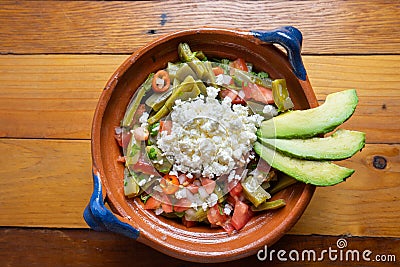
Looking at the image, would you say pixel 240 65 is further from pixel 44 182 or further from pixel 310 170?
pixel 44 182

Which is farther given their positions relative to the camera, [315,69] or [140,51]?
[315,69]

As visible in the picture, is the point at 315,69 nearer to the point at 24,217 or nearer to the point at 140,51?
the point at 140,51

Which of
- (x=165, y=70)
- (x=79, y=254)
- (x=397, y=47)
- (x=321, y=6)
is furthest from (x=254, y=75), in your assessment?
(x=79, y=254)

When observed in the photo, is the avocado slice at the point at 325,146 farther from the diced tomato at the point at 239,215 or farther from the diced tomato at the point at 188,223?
the diced tomato at the point at 188,223

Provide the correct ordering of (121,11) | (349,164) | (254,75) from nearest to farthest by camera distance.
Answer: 1. (254,75)
2. (349,164)
3. (121,11)

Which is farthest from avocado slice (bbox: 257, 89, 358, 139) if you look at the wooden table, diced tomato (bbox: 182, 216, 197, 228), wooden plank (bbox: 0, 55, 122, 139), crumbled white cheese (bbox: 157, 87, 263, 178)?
wooden plank (bbox: 0, 55, 122, 139)

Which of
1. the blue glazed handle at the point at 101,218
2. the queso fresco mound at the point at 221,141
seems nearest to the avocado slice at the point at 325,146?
the queso fresco mound at the point at 221,141

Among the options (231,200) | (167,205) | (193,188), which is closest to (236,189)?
(231,200)
